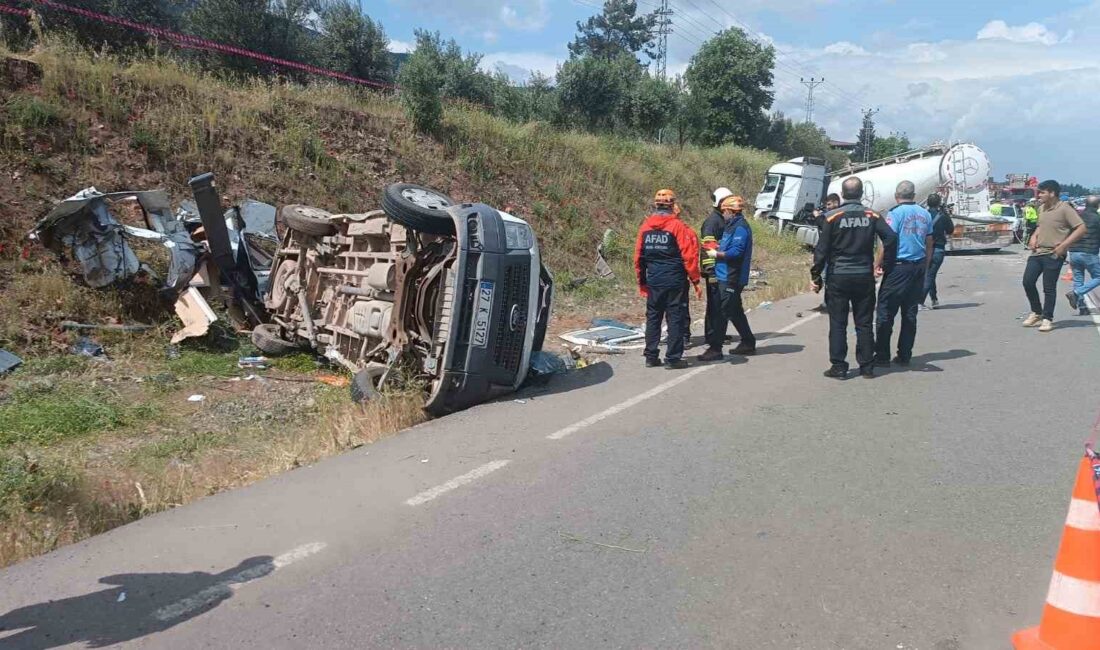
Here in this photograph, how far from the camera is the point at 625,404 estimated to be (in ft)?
23.2

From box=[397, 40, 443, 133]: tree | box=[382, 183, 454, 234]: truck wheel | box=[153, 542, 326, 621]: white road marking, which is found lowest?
box=[153, 542, 326, 621]: white road marking

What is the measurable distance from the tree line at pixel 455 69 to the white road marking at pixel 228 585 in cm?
1460

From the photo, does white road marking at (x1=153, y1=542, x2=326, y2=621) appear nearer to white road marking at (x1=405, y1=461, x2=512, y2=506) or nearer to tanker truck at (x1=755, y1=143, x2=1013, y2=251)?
white road marking at (x1=405, y1=461, x2=512, y2=506)

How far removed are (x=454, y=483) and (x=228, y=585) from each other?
163cm

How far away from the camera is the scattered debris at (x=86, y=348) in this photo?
29.0 ft

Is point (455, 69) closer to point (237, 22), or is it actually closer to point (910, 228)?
point (237, 22)

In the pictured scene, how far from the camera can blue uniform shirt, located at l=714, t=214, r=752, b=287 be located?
8.77 meters

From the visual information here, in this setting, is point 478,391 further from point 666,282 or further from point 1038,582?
point 1038,582

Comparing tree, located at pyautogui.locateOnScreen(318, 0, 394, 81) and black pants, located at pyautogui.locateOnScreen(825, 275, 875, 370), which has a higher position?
tree, located at pyautogui.locateOnScreen(318, 0, 394, 81)

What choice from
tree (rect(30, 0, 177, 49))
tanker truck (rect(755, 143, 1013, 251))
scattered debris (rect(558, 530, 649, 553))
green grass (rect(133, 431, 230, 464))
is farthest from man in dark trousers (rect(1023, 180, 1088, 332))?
tree (rect(30, 0, 177, 49))

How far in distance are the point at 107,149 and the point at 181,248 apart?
Answer: 335 centimetres

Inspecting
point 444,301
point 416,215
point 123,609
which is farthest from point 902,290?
point 123,609

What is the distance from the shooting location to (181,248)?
10.1 metres

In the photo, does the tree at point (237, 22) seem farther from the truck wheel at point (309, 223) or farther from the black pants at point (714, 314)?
the black pants at point (714, 314)
